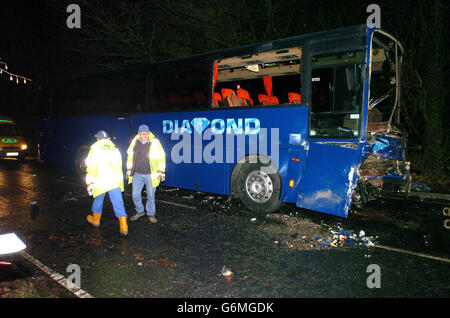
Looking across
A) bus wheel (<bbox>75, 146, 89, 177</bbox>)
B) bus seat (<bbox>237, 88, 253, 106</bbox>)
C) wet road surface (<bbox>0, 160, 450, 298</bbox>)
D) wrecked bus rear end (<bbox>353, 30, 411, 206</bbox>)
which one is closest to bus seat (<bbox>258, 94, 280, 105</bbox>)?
bus seat (<bbox>237, 88, 253, 106</bbox>)

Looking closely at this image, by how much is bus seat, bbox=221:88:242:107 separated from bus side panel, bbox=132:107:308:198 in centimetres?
29

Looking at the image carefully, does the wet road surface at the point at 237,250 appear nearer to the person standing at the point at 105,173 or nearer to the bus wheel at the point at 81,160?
the person standing at the point at 105,173

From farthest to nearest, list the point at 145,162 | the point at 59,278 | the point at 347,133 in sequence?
1. the point at 145,162
2. the point at 347,133
3. the point at 59,278

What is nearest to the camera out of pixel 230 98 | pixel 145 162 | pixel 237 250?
pixel 237 250

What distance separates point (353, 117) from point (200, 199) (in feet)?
13.9

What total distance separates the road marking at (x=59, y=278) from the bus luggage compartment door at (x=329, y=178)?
4.01m

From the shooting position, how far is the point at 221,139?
7312mm

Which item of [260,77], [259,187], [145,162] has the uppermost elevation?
[260,77]

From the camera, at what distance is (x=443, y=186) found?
9.42 meters

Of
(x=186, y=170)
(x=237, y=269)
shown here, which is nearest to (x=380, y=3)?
(x=186, y=170)

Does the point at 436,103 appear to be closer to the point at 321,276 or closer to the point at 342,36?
the point at 342,36

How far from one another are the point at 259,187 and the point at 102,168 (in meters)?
3.13

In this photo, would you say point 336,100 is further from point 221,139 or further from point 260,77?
point 260,77

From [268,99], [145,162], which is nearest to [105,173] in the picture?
[145,162]
